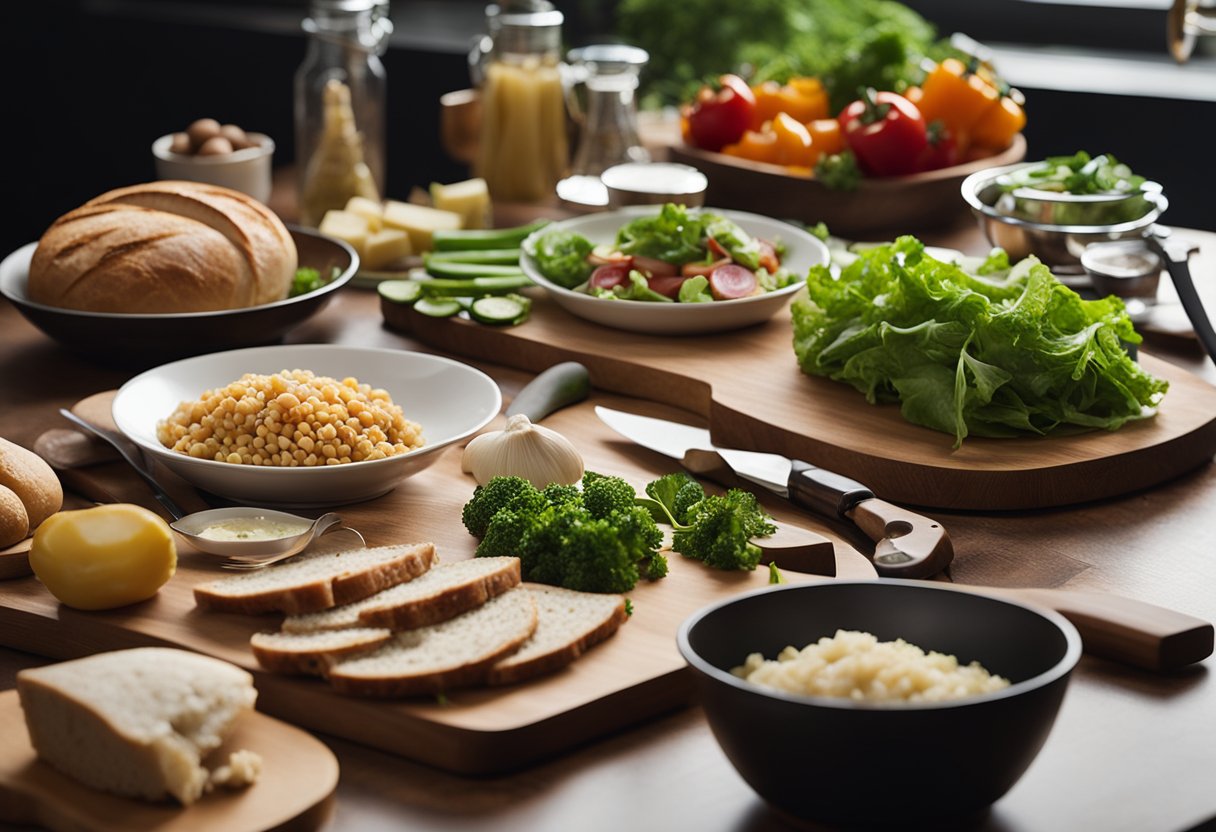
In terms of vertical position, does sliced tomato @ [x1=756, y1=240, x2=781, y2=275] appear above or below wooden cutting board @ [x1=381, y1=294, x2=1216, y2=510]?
above

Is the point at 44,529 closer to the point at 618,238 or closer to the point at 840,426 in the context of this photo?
the point at 840,426

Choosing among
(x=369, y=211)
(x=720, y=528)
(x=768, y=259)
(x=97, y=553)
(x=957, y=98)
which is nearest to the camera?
(x=97, y=553)

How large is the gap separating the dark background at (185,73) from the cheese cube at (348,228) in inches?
131

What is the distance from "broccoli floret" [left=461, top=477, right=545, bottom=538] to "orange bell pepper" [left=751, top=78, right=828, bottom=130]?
2259 millimetres

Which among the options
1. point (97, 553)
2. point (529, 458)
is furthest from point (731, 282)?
Answer: point (97, 553)

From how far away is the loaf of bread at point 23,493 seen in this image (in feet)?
6.24

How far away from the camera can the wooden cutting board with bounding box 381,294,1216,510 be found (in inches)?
87.5

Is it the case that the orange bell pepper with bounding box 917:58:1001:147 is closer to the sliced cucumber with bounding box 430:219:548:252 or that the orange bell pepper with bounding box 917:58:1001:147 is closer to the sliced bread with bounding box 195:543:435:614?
the sliced cucumber with bounding box 430:219:548:252

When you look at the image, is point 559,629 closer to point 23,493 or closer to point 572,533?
point 572,533

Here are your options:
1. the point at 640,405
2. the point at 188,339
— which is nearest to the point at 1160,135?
the point at 640,405

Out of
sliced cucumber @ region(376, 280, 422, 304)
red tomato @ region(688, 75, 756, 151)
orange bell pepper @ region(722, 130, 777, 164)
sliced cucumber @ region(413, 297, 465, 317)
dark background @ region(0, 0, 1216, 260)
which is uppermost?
red tomato @ region(688, 75, 756, 151)

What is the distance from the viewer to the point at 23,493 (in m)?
1.96

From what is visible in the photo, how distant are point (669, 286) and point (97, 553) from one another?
1446 millimetres

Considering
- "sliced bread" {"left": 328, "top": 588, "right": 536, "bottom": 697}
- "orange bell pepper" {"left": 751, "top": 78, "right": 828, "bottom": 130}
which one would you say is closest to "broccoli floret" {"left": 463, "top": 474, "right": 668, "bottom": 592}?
"sliced bread" {"left": 328, "top": 588, "right": 536, "bottom": 697}
